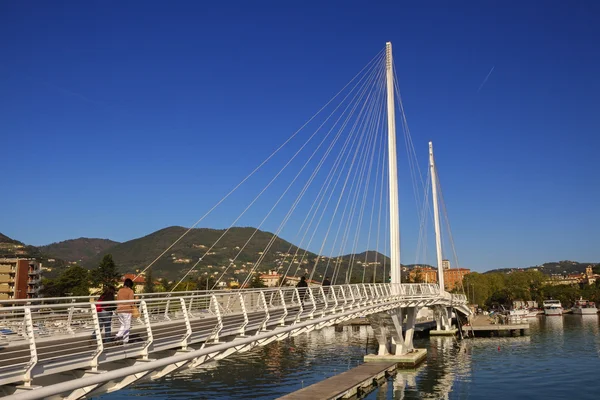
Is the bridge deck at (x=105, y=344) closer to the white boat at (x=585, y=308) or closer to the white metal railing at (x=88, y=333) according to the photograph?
the white metal railing at (x=88, y=333)

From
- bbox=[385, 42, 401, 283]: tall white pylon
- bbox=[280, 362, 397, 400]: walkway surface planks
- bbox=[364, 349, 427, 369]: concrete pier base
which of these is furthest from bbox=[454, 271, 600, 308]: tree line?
bbox=[280, 362, 397, 400]: walkway surface planks

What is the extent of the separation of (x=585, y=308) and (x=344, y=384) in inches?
4294

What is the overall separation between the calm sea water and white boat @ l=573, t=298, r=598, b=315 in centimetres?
6894

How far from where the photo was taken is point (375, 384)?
3078 centimetres

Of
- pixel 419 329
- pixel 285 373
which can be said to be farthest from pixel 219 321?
pixel 419 329

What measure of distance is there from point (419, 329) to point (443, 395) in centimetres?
3966

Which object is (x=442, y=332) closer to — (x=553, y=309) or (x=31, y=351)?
(x=31, y=351)

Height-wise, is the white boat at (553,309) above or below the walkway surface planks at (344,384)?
above

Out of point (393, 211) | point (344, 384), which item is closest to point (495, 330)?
point (393, 211)

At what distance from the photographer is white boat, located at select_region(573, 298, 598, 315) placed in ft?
375

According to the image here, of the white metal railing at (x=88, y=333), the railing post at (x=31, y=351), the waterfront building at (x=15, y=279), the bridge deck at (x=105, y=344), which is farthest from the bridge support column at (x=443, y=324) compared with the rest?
the waterfront building at (x=15, y=279)

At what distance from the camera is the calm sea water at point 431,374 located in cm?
2909

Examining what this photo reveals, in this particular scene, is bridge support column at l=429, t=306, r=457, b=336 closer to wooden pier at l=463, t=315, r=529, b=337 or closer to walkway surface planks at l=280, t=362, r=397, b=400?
wooden pier at l=463, t=315, r=529, b=337

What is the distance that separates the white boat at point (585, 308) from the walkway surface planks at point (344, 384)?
97.3m
